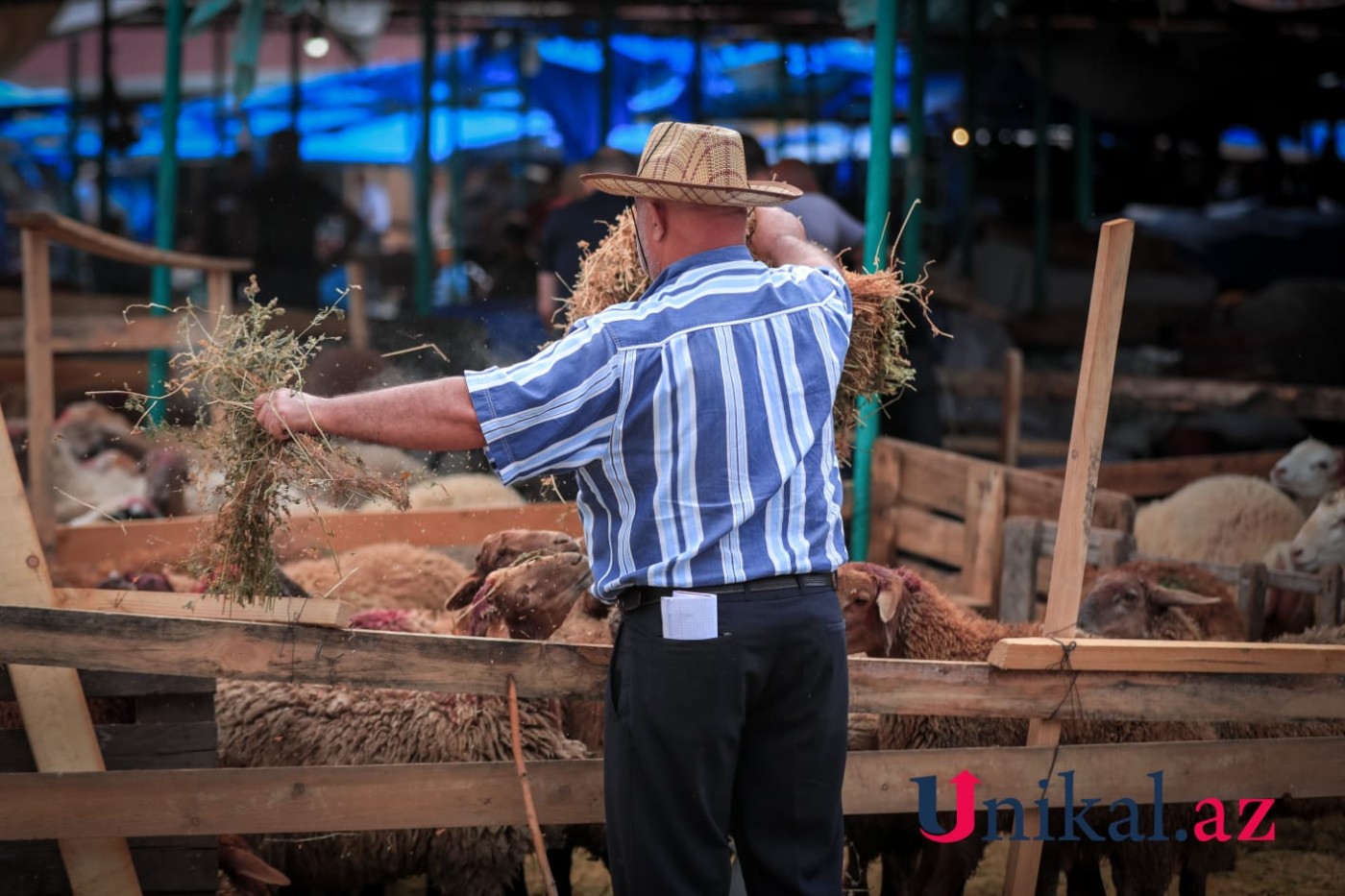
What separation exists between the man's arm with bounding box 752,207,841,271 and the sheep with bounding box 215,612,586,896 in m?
1.69

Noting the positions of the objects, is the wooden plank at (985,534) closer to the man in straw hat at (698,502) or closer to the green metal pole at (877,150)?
the green metal pole at (877,150)

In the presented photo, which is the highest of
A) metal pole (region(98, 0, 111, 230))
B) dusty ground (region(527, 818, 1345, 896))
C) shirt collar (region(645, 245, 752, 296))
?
metal pole (region(98, 0, 111, 230))

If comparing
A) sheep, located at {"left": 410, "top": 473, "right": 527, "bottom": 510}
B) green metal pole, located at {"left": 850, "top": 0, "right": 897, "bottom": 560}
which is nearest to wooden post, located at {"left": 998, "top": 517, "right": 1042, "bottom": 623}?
green metal pole, located at {"left": 850, "top": 0, "right": 897, "bottom": 560}

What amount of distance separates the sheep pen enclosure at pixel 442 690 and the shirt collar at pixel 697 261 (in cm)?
100

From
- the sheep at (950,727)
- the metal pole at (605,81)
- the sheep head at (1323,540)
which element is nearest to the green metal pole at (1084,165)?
the metal pole at (605,81)

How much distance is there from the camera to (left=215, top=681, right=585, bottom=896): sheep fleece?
14.3ft

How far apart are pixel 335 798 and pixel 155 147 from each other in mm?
19144

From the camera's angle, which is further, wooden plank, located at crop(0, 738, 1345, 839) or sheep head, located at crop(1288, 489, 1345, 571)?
sheep head, located at crop(1288, 489, 1345, 571)

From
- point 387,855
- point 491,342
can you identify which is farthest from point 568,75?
point 387,855

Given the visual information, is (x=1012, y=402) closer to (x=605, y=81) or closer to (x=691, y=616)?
(x=691, y=616)

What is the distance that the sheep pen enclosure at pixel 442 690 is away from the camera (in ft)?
11.2

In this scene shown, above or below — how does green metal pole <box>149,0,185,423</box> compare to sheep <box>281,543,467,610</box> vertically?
above

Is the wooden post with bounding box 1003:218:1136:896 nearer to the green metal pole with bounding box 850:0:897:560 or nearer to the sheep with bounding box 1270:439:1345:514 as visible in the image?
the green metal pole with bounding box 850:0:897:560

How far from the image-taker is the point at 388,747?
14.5 ft
